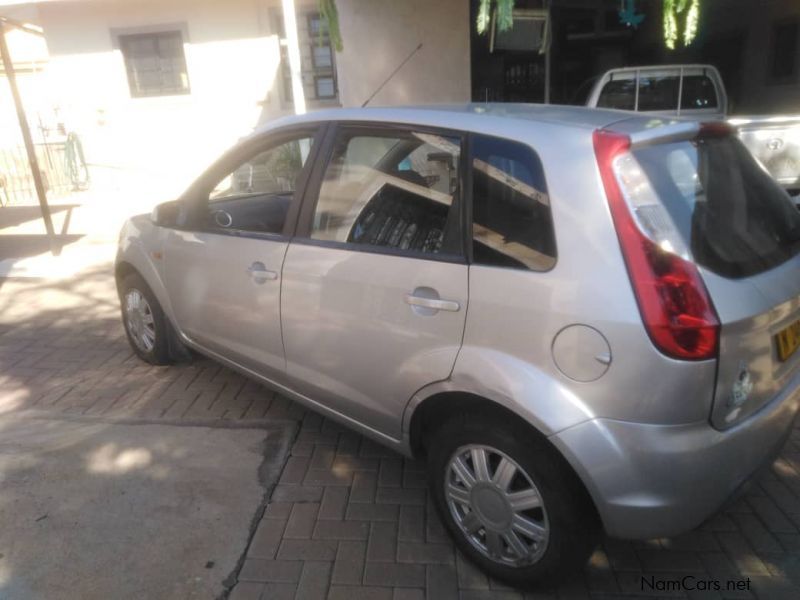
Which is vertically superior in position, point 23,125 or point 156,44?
point 156,44

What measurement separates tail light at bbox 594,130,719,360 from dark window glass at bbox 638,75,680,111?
6.90m

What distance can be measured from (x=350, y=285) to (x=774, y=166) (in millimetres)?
4598

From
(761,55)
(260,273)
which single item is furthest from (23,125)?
(761,55)

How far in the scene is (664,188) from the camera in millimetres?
1964

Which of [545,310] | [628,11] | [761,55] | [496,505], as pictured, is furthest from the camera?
[761,55]

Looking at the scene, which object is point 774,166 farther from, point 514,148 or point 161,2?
point 161,2

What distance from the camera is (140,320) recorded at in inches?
168

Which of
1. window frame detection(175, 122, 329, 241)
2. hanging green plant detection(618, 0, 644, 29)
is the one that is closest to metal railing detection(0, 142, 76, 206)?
hanging green plant detection(618, 0, 644, 29)

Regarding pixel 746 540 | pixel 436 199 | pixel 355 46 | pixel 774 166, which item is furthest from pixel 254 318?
pixel 355 46

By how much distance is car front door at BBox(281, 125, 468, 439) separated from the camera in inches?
89.9

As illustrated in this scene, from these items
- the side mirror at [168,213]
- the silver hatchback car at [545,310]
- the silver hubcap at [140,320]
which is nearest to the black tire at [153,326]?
the silver hubcap at [140,320]

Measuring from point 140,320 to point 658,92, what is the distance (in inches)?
274

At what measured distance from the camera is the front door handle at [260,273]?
9.56ft

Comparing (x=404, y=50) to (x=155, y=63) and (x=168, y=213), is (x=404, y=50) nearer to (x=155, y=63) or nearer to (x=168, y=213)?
(x=155, y=63)
